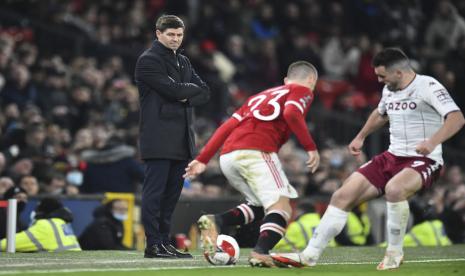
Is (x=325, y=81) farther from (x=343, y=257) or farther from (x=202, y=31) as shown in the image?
(x=343, y=257)

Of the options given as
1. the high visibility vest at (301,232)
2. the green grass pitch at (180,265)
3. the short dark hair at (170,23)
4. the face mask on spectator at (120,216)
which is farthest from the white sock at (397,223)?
the face mask on spectator at (120,216)

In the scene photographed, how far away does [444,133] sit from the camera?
995 centimetres

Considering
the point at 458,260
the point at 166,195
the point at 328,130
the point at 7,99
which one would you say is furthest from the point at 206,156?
the point at 328,130

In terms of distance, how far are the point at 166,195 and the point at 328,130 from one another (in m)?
12.0

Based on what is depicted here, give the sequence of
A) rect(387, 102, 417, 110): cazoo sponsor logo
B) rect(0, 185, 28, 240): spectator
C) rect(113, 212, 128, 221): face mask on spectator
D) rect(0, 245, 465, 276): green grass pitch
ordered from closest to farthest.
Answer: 1. rect(0, 245, 465, 276): green grass pitch
2. rect(387, 102, 417, 110): cazoo sponsor logo
3. rect(0, 185, 28, 240): spectator
4. rect(113, 212, 128, 221): face mask on spectator

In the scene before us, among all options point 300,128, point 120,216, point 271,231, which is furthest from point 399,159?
point 120,216

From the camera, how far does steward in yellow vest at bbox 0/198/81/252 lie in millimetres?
12930

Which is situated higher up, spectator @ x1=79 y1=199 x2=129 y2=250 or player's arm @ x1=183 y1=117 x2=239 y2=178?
player's arm @ x1=183 y1=117 x2=239 y2=178

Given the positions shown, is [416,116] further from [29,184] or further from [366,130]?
[29,184]

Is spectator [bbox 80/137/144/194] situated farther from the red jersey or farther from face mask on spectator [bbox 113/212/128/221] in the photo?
the red jersey

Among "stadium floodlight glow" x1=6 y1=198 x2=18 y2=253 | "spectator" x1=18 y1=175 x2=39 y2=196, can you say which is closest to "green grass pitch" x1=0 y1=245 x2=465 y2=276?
"stadium floodlight glow" x1=6 y1=198 x2=18 y2=253

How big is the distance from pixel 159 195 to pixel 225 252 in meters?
1.00

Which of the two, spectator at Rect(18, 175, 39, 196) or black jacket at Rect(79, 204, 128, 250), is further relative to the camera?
spectator at Rect(18, 175, 39, 196)

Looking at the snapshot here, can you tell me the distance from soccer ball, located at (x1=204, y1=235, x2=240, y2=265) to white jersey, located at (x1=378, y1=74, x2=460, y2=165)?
5.41ft
